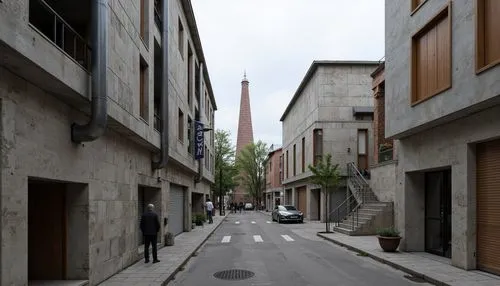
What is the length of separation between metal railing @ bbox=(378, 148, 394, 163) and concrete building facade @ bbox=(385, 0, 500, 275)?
690 centimetres

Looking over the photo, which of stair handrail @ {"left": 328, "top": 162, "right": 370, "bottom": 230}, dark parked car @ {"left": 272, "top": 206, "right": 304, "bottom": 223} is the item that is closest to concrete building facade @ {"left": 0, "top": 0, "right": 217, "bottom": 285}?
stair handrail @ {"left": 328, "top": 162, "right": 370, "bottom": 230}

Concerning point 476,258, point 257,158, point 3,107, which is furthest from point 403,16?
point 257,158

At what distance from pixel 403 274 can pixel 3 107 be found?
988cm

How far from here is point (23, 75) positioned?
21.9ft

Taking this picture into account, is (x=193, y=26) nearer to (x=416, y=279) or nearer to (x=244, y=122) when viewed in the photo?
(x=416, y=279)

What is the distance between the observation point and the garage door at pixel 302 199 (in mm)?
44444

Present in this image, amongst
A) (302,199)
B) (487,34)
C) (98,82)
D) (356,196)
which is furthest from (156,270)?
(302,199)

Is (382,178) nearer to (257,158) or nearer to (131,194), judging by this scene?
(131,194)

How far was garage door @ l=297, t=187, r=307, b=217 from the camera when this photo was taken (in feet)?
146

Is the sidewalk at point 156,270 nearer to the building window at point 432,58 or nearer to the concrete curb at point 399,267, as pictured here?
the concrete curb at point 399,267

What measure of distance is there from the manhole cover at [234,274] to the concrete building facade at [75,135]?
2.50m

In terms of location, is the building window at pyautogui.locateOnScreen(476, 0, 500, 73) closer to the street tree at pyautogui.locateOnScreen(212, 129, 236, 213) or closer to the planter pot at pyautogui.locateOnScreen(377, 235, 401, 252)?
the planter pot at pyautogui.locateOnScreen(377, 235, 401, 252)

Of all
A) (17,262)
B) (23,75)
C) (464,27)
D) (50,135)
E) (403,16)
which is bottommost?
(17,262)

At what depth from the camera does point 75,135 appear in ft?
28.7
